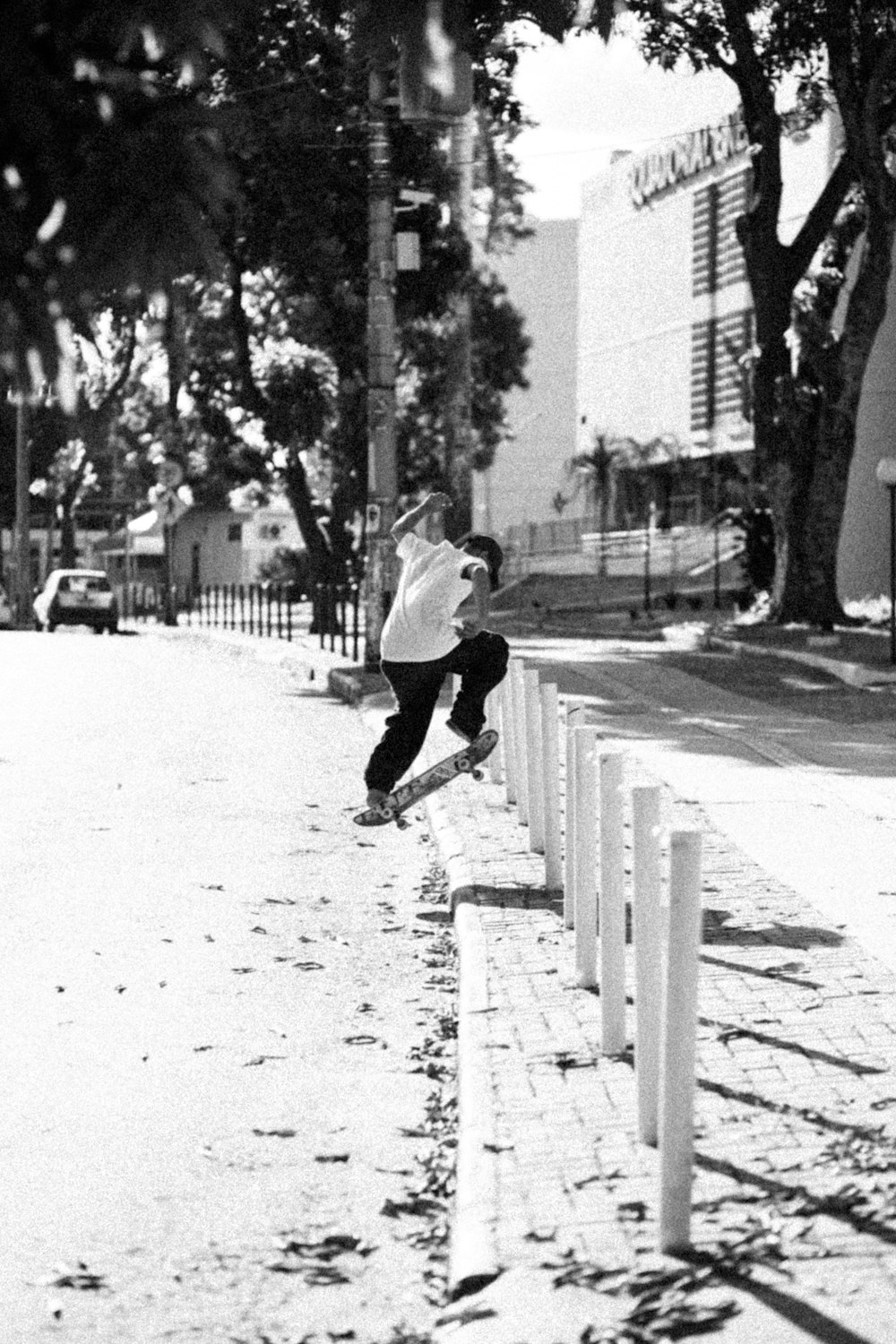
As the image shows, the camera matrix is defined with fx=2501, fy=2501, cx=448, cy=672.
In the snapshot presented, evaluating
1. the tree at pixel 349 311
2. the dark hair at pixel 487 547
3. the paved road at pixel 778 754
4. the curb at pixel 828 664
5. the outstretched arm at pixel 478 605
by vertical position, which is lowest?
the paved road at pixel 778 754

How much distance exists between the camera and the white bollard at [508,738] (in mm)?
13798

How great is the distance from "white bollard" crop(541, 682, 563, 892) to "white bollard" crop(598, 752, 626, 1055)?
316 centimetres

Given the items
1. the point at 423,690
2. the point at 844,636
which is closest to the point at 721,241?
the point at 844,636

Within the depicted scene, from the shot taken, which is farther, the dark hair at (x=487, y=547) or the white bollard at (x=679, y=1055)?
the dark hair at (x=487, y=547)

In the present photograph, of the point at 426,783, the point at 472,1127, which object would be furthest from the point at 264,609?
the point at 472,1127

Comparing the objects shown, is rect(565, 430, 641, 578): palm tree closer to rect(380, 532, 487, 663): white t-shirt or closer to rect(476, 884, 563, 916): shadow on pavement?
rect(380, 532, 487, 663): white t-shirt

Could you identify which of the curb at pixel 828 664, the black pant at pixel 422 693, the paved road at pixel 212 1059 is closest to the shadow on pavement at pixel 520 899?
the paved road at pixel 212 1059

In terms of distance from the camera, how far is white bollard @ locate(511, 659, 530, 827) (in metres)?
12.7

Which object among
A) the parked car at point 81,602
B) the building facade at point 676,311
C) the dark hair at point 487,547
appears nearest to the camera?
the dark hair at point 487,547

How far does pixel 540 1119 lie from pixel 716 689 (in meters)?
17.7

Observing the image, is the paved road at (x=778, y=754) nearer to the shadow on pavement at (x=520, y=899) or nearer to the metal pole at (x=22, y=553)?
the shadow on pavement at (x=520, y=899)

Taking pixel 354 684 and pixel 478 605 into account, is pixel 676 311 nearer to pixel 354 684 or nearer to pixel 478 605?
pixel 354 684

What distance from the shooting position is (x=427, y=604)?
12094mm

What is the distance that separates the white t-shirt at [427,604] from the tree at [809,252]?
1851cm
